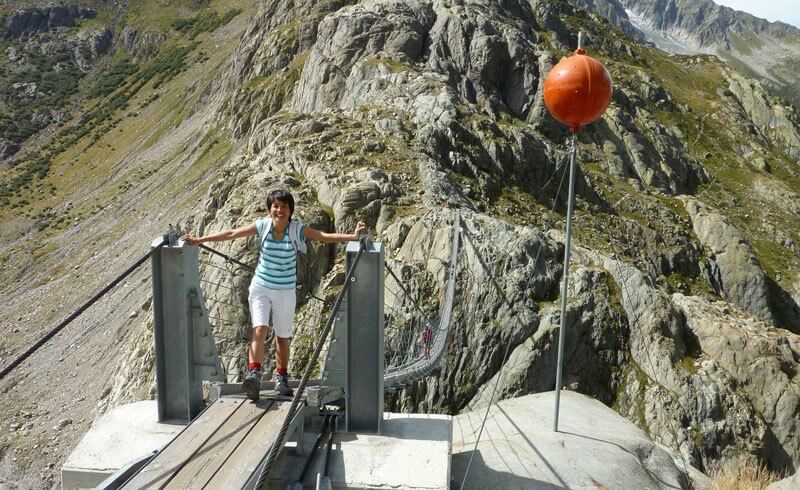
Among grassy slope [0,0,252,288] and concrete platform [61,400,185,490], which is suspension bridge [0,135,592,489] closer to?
concrete platform [61,400,185,490]

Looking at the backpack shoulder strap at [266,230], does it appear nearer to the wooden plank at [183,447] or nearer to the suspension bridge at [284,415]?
the suspension bridge at [284,415]

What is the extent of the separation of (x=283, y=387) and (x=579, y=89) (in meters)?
4.48

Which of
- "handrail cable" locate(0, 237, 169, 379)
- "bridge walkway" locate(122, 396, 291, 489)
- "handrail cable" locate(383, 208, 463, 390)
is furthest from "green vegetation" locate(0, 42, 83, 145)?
"bridge walkway" locate(122, 396, 291, 489)

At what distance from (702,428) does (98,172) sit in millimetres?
67438

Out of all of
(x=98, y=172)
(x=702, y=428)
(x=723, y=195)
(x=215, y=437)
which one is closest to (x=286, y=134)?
→ (x=702, y=428)

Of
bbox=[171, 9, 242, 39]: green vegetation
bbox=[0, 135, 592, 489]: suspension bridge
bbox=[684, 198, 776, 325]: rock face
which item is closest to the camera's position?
bbox=[0, 135, 592, 489]: suspension bridge

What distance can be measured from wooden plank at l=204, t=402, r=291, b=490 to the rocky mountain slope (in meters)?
7.60

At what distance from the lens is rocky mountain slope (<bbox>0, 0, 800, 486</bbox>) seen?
1565cm

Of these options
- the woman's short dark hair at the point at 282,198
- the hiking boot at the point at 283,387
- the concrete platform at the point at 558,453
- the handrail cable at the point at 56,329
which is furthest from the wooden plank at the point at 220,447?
the concrete platform at the point at 558,453

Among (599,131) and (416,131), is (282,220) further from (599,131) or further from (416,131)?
(599,131)

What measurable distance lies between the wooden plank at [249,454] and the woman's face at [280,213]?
1.71 meters

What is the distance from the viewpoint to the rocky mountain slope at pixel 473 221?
15.6 metres

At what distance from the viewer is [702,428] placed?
15.1 meters

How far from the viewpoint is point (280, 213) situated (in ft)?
19.2
